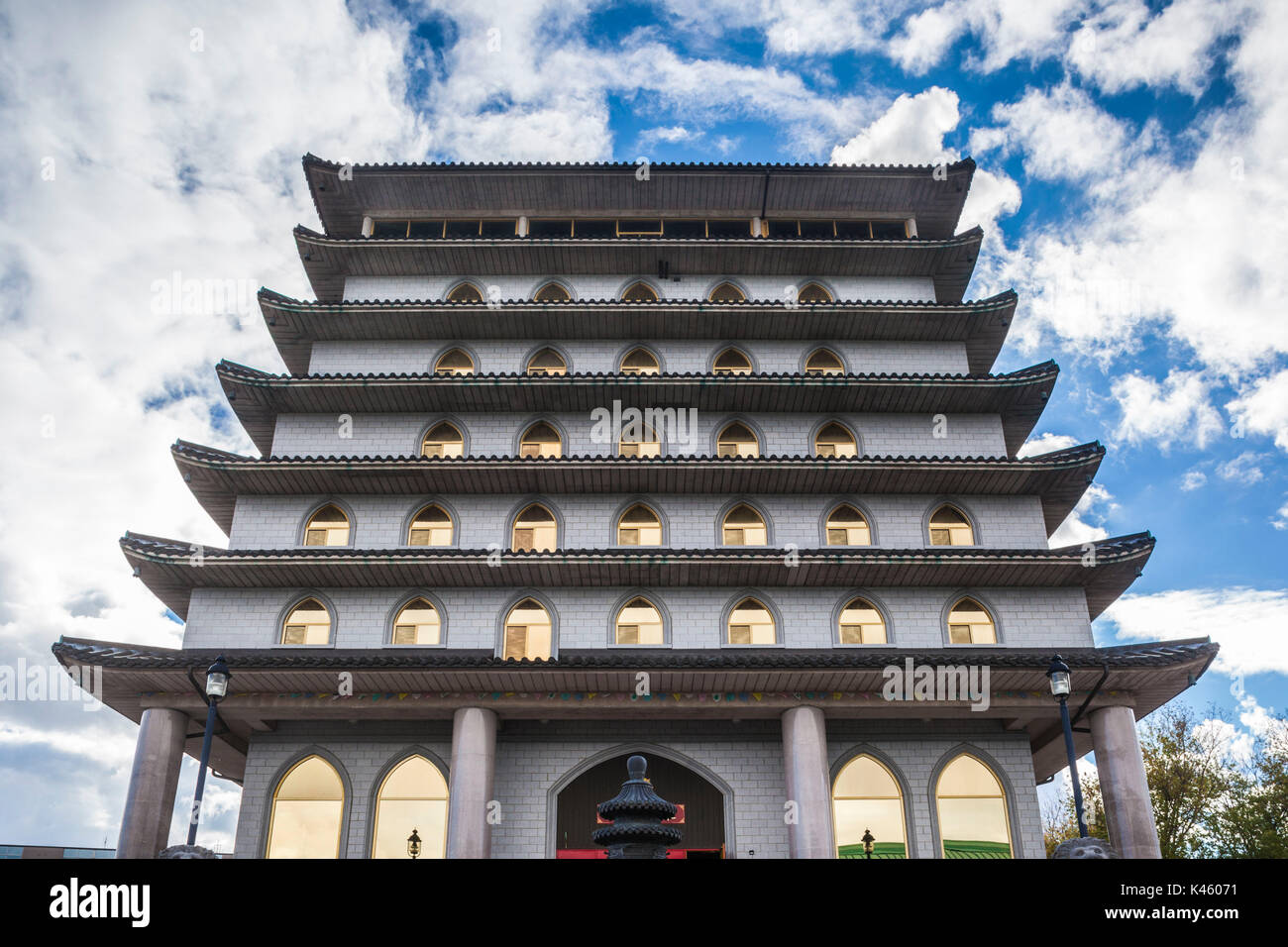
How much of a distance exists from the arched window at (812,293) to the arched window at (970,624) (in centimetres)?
952

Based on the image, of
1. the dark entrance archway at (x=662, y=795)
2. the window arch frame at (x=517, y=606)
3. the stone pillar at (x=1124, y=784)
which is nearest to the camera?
the stone pillar at (x=1124, y=784)

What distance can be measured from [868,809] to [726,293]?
46.1 ft

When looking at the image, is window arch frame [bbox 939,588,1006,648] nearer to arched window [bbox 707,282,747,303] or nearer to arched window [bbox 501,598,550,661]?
arched window [bbox 501,598,550,661]

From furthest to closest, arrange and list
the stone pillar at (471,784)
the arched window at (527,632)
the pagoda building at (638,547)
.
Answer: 1. the arched window at (527,632)
2. the pagoda building at (638,547)
3. the stone pillar at (471,784)

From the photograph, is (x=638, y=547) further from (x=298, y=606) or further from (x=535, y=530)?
(x=298, y=606)

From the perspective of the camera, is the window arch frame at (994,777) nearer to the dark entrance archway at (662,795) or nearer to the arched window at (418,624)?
the dark entrance archway at (662,795)

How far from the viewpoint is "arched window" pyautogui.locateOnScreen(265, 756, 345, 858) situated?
720 inches

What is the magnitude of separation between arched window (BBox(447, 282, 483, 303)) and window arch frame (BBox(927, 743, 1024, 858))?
16.6 metres

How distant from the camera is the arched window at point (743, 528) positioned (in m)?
21.8

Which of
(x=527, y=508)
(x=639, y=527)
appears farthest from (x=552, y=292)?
(x=639, y=527)

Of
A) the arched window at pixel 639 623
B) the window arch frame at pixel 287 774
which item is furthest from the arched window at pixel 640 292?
the window arch frame at pixel 287 774
